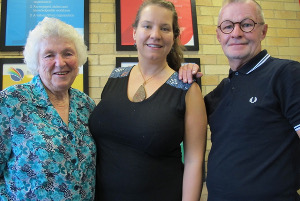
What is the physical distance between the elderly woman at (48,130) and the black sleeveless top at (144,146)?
0.10 m

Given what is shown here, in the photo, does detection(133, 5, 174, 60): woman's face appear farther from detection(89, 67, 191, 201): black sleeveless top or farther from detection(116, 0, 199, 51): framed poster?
detection(116, 0, 199, 51): framed poster

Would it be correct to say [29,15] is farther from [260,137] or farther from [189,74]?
[260,137]

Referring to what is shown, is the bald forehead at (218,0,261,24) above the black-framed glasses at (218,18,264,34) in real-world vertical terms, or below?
above

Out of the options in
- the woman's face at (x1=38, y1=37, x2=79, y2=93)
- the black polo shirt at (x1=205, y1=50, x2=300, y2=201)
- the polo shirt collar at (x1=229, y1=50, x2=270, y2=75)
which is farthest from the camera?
the woman's face at (x1=38, y1=37, x2=79, y2=93)

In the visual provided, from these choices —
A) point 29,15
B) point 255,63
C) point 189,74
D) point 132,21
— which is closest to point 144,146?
point 189,74

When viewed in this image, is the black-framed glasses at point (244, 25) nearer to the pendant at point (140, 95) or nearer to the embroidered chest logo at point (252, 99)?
the embroidered chest logo at point (252, 99)

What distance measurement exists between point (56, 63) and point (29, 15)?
56.6 inches

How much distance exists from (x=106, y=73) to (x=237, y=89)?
1.53 meters

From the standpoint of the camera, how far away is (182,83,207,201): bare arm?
125cm

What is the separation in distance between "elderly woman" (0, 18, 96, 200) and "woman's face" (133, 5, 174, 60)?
386 millimetres

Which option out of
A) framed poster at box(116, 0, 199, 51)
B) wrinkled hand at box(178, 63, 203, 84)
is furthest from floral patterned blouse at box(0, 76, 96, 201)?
framed poster at box(116, 0, 199, 51)

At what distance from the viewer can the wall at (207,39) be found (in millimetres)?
2449

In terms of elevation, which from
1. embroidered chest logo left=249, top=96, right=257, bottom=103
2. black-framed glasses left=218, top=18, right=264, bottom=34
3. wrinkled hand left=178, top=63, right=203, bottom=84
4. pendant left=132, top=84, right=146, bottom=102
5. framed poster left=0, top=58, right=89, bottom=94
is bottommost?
embroidered chest logo left=249, top=96, right=257, bottom=103

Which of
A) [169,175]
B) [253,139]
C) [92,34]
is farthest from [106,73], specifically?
[253,139]
